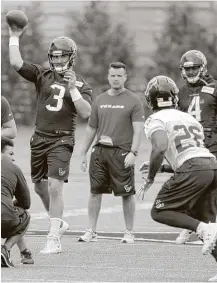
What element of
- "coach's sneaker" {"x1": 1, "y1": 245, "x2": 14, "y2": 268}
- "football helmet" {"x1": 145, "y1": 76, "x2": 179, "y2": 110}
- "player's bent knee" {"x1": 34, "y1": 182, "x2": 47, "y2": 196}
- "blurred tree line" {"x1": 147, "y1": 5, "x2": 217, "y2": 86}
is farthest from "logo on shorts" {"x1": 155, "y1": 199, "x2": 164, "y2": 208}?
"blurred tree line" {"x1": 147, "y1": 5, "x2": 217, "y2": 86}

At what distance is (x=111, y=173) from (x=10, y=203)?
3.04 metres

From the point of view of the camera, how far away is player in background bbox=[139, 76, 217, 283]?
9.43 meters

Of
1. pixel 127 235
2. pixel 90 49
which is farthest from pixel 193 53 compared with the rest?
pixel 90 49

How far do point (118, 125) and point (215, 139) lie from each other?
109cm

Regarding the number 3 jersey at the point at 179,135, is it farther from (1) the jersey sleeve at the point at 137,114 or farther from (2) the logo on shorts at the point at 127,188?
(2) the logo on shorts at the point at 127,188

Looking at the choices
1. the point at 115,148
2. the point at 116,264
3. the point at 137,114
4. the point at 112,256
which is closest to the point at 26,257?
the point at 116,264

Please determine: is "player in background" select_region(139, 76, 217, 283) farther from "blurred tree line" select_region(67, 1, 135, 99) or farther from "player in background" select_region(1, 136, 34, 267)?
"blurred tree line" select_region(67, 1, 135, 99)

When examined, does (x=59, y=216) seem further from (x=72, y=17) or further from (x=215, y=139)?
(x=72, y=17)

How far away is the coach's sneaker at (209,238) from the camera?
9.15 metres

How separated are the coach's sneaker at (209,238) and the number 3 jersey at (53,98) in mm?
2947

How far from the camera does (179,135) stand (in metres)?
9.59

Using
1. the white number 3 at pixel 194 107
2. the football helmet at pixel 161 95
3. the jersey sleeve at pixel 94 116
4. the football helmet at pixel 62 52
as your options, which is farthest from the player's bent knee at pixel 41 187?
the football helmet at pixel 161 95

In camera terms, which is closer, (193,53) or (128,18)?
(193,53)

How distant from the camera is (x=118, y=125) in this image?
1272 cm
